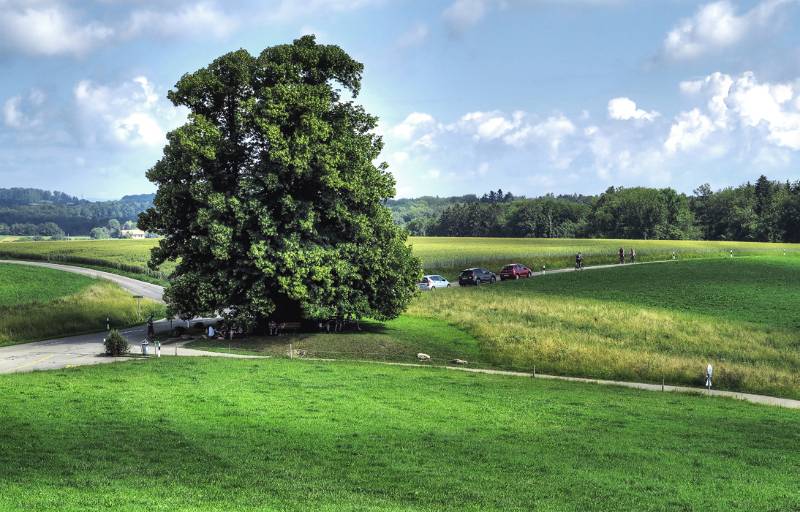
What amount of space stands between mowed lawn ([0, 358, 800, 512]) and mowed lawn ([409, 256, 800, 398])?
264 inches

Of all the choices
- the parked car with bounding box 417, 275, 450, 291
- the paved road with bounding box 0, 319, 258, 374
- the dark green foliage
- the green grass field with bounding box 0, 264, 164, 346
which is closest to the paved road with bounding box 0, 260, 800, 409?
the paved road with bounding box 0, 319, 258, 374

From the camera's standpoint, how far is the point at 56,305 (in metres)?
55.8

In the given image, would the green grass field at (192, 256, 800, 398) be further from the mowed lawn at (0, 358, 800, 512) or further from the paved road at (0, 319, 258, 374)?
the mowed lawn at (0, 358, 800, 512)

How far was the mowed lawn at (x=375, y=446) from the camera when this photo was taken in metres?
15.2

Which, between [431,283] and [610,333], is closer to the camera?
[610,333]

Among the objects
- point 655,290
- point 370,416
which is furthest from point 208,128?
point 655,290

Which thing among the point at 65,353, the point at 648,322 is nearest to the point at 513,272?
the point at 648,322

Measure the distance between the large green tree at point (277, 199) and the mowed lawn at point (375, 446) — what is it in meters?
13.1

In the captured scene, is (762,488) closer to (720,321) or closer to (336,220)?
(336,220)

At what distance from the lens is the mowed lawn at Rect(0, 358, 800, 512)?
50.0ft

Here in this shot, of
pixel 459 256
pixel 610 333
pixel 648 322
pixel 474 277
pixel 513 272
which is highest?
pixel 459 256

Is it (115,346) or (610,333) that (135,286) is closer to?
(115,346)

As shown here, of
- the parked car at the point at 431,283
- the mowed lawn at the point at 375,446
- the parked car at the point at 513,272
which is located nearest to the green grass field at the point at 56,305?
the mowed lawn at the point at 375,446

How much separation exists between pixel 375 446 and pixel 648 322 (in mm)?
36309
